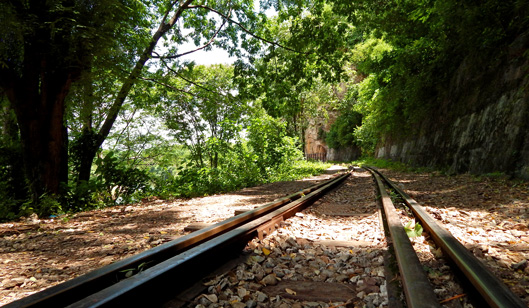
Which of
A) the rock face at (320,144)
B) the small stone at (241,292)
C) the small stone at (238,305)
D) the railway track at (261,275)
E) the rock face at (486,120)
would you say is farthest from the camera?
the rock face at (320,144)

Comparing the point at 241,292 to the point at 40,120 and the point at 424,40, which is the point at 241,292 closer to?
the point at 40,120

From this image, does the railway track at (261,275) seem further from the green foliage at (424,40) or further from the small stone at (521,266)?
the green foliage at (424,40)

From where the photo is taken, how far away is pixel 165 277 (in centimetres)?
145

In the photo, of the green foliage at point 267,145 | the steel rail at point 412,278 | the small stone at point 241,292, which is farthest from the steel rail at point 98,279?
the green foliage at point 267,145

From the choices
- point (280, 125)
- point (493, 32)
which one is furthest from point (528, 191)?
point (280, 125)

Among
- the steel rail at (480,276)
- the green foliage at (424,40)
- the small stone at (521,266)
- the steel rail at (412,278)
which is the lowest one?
the small stone at (521,266)

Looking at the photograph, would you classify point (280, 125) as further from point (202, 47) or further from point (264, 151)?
point (202, 47)

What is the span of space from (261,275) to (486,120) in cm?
782

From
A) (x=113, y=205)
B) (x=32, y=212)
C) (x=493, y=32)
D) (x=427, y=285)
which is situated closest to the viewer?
(x=427, y=285)

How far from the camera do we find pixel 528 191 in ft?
13.3

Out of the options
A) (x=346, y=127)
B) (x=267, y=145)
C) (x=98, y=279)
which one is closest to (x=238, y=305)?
(x=98, y=279)

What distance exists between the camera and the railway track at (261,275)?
1222 mm

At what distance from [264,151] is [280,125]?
2.05 metres

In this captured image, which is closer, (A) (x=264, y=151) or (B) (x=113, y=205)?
(B) (x=113, y=205)
